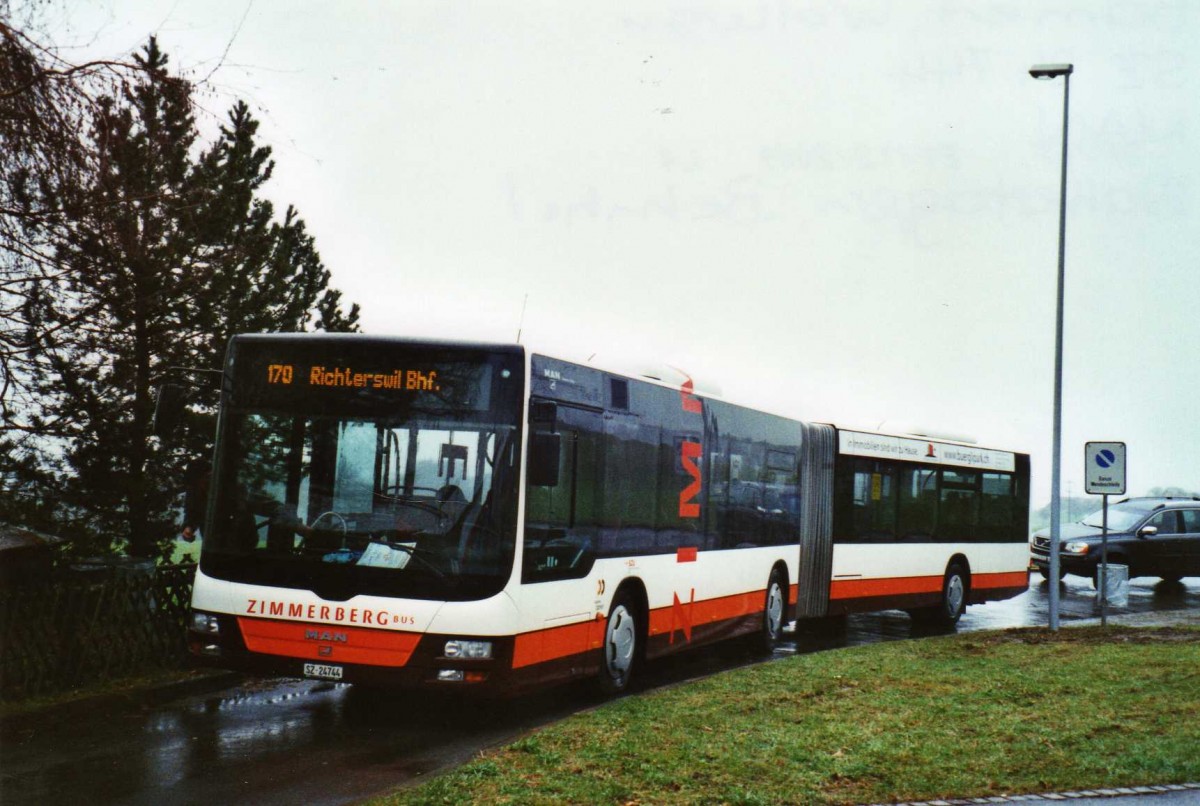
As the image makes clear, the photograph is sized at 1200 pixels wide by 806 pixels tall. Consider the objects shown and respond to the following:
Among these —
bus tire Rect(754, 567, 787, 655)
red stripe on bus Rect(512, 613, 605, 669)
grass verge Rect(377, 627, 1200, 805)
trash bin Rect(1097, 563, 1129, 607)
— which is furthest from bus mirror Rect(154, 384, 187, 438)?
trash bin Rect(1097, 563, 1129, 607)

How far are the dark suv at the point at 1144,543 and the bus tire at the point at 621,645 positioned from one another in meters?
20.4

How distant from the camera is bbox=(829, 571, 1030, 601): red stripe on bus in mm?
18344

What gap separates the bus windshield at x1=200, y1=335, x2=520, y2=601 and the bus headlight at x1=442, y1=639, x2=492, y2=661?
33cm

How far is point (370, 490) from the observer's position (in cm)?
920

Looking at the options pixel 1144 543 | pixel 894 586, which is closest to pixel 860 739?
pixel 894 586

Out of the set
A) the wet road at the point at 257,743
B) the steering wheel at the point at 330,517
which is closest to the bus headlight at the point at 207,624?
the wet road at the point at 257,743

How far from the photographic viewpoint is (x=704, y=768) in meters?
7.64

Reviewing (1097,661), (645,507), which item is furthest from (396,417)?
(1097,661)

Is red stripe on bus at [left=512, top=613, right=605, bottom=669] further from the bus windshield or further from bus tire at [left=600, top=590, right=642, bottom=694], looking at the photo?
the bus windshield

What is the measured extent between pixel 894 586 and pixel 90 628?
12.3 m

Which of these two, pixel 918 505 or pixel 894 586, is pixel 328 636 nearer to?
pixel 894 586

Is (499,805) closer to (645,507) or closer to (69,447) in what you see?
(645,507)

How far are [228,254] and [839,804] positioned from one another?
6757mm

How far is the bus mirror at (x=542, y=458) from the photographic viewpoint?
9469mm
